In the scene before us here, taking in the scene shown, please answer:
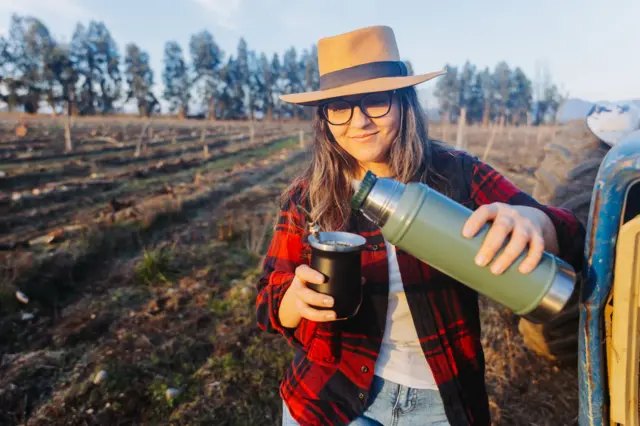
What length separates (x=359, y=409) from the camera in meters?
1.47

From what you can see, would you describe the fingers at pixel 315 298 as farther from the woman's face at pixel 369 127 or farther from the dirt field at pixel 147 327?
the dirt field at pixel 147 327

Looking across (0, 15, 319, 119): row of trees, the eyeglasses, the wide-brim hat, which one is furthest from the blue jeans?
(0, 15, 319, 119): row of trees

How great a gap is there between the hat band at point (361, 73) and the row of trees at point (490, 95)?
6751 cm

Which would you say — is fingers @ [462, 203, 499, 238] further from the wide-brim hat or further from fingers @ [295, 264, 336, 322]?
the wide-brim hat

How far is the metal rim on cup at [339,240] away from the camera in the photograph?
1.13m

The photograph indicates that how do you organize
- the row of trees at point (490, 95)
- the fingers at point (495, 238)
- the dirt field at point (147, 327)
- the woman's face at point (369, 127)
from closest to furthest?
the fingers at point (495, 238) < the woman's face at point (369, 127) < the dirt field at point (147, 327) < the row of trees at point (490, 95)

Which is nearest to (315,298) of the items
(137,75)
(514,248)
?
(514,248)

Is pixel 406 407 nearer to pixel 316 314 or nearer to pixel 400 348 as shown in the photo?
pixel 400 348

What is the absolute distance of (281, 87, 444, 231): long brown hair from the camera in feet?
5.29

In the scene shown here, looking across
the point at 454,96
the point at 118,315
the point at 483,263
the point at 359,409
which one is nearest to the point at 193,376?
the point at 118,315

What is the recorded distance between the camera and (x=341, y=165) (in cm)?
178

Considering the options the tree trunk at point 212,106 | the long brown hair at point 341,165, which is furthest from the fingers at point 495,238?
the tree trunk at point 212,106

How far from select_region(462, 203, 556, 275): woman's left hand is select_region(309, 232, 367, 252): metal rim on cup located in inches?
12.2

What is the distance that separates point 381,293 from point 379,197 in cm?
54
